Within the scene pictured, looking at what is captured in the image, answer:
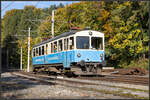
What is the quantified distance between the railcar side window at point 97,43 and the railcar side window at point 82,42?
431 millimetres

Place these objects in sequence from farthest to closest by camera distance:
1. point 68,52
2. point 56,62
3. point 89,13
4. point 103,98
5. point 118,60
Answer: point 89,13 → point 118,60 → point 56,62 → point 68,52 → point 103,98

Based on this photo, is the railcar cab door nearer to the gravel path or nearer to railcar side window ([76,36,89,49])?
railcar side window ([76,36,89,49])

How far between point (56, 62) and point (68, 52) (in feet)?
6.51

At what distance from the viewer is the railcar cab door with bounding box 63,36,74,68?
15.4m

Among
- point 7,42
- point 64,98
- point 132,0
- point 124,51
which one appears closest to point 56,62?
point 64,98

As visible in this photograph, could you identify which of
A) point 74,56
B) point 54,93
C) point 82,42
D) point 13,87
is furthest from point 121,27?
point 54,93


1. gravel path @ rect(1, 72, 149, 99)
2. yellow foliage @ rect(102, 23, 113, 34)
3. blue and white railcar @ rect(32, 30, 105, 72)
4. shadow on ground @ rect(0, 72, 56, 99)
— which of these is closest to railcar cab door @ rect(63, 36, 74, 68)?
blue and white railcar @ rect(32, 30, 105, 72)

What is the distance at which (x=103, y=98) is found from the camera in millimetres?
7320

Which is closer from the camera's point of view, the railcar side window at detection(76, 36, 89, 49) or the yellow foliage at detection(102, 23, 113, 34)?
the railcar side window at detection(76, 36, 89, 49)

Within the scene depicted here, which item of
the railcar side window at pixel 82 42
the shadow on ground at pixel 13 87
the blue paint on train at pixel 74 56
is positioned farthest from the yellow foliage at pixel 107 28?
the shadow on ground at pixel 13 87

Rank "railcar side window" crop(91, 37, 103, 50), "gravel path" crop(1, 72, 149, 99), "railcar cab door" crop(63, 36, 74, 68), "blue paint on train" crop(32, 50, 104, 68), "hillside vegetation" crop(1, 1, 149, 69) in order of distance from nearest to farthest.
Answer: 1. "gravel path" crop(1, 72, 149, 99)
2. "blue paint on train" crop(32, 50, 104, 68)
3. "railcar cab door" crop(63, 36, 74, 68)
4. "railcar side window" crop(91, 37, 103, 50)
5. "hillside vegetation" crop(1, 1, 149, 69)

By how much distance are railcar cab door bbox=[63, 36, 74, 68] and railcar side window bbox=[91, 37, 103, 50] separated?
1454mm

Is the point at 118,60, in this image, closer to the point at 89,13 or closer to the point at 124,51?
the point at 124,51

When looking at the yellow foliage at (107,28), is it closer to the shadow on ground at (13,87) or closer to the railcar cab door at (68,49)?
the railcar cab door at (68,49)
